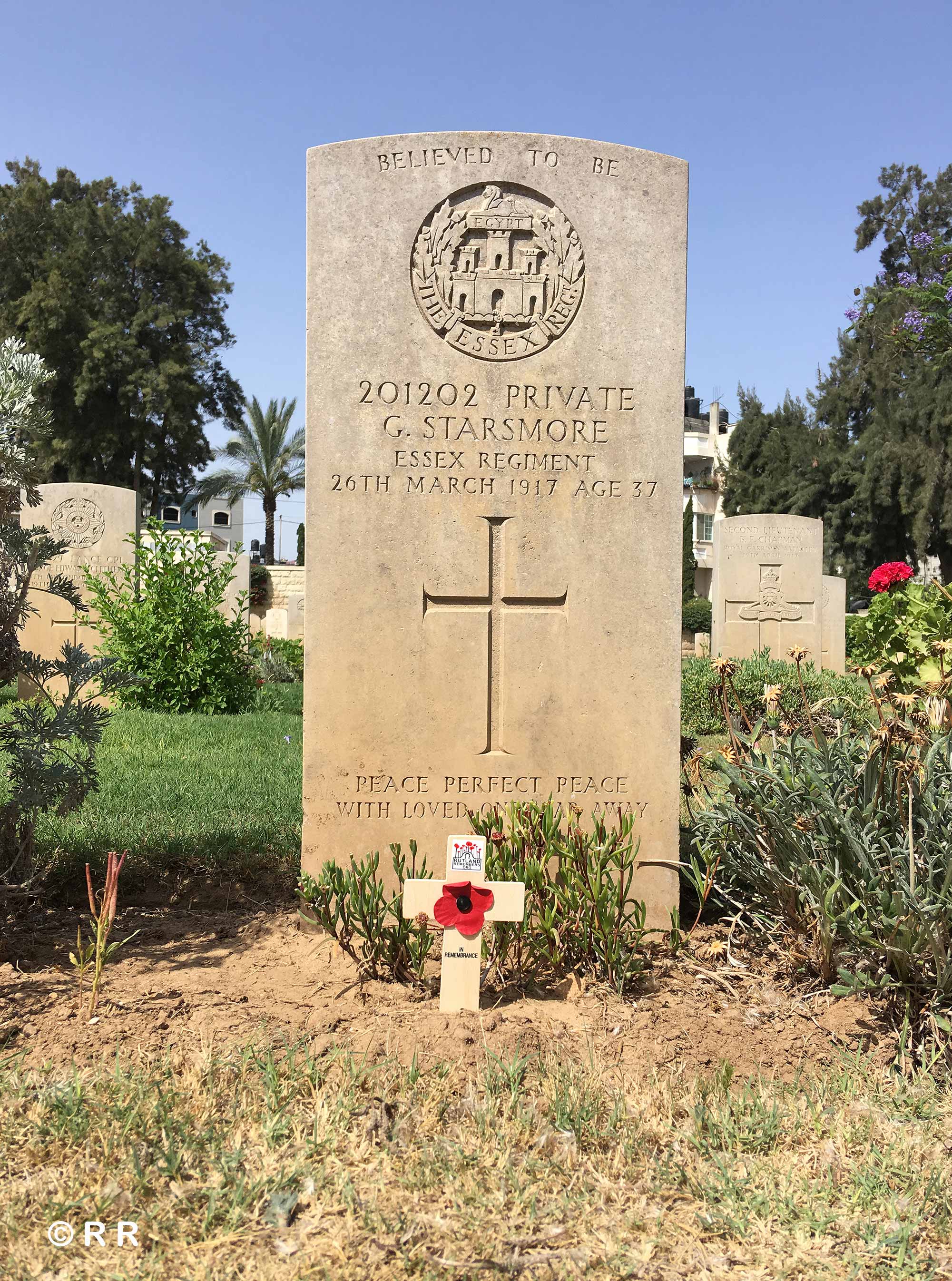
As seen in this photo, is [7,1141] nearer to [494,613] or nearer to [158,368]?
[494,613]

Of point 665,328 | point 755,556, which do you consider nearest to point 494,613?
point 665,328

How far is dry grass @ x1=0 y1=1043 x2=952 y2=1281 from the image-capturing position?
180 cm

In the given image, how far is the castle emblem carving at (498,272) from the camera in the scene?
3.50 metres

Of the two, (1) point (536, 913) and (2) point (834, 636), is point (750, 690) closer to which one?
(2) point (834, 636)

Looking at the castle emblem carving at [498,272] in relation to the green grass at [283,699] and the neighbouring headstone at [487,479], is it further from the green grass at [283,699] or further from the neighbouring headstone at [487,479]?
the green grass at [283,699]

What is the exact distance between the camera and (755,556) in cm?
1247

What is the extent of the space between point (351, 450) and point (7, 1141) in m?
2.31

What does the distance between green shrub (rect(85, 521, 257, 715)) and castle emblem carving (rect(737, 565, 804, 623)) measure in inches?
264

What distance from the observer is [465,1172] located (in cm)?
204

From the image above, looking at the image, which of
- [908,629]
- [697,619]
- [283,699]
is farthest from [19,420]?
[697,619]

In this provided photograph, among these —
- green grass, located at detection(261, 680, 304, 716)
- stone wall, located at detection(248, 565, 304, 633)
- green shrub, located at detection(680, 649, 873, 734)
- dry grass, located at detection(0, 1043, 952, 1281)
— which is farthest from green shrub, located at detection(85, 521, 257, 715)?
stone wall, located at detection(248, 565, 304, 633)

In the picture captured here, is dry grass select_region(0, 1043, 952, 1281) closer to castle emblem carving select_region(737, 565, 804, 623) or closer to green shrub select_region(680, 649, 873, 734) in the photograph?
green shrub select_region(680, 649, 873, 734)

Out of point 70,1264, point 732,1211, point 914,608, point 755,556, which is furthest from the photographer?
point 755,556

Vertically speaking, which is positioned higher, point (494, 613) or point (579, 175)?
point (579, 175)
